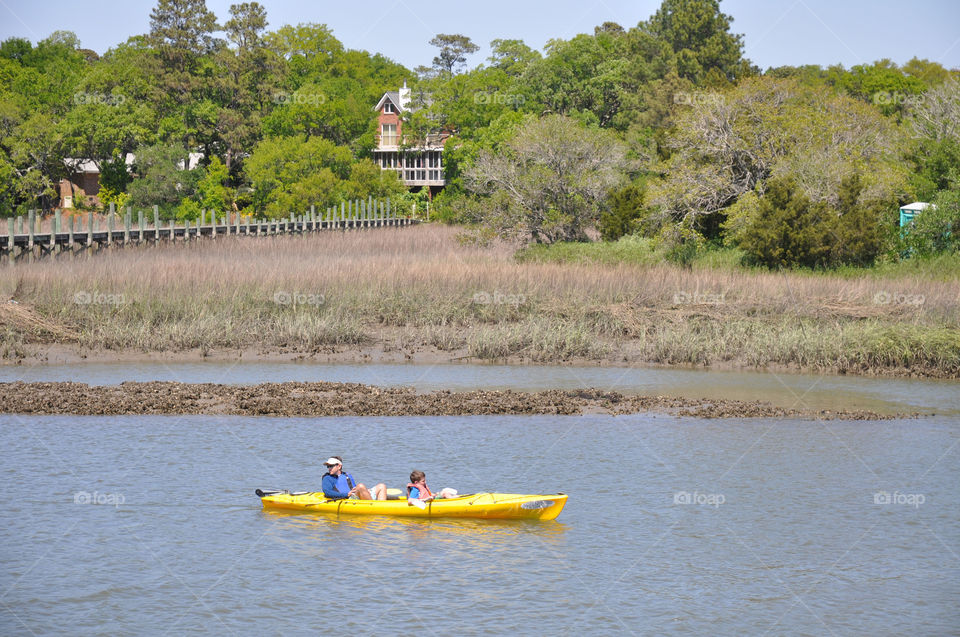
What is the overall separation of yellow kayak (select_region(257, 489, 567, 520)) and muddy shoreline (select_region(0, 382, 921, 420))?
6438 millimetres

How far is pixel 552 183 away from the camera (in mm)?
48531

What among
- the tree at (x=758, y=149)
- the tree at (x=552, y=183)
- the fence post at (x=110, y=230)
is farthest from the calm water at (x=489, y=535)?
the tree at (x=552, y=183)

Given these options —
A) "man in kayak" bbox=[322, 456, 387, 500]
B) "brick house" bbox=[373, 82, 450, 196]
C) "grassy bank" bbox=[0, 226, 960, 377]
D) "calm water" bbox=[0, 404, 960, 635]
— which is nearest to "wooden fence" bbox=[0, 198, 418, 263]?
"grassy bank" bbox=[0, 226, 960, 377]

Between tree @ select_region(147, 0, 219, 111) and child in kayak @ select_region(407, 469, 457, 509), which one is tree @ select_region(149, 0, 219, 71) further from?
child in kayak @ select_region(407, 469, 457, 509)

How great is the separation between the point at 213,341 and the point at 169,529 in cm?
1476

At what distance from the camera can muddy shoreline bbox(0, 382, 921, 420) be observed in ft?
71.5

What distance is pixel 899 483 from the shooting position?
17.1m

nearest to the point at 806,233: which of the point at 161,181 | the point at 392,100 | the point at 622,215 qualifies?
the point at 622,215

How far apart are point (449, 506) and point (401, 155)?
10469 cm

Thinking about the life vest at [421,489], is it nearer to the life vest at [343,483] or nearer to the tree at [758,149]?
the life vest at [343,483]

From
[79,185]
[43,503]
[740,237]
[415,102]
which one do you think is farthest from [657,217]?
[415,102]

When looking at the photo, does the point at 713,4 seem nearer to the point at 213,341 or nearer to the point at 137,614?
the point at 213,341

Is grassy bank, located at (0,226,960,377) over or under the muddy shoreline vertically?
over

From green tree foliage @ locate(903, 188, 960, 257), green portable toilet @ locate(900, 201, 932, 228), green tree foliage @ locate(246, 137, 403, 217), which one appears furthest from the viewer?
green tree foliage @ locate(246, 137, 403, 217)
